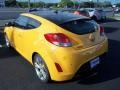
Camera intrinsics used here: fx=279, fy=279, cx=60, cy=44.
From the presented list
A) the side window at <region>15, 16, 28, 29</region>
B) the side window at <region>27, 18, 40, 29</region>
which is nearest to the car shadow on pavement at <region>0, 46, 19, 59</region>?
the side window at <region>15, 16, 28, 29</region>

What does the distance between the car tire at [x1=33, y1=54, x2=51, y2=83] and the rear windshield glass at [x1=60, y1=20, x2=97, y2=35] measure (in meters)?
0.89

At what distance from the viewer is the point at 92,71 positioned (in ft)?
21.3

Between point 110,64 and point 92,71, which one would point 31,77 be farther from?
point 110,64

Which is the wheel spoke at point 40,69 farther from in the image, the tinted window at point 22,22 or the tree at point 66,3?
the tree at point 66,3

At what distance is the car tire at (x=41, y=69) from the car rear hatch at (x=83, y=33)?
0.84 m

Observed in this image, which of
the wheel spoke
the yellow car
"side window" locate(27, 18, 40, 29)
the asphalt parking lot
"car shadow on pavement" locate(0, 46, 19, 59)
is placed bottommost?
the asphalt parking lot

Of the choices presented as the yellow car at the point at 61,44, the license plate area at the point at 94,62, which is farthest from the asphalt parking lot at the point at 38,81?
the license plate area at the point at 94,62

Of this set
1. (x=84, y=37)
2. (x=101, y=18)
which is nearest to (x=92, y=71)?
(x=84, y=37)

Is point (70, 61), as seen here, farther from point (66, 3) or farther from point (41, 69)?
point (66, 3)

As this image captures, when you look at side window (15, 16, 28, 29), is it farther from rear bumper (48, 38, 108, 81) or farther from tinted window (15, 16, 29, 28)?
rear bumper (48, 38, 108, 81)

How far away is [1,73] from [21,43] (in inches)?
36.7

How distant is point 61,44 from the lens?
566 cm

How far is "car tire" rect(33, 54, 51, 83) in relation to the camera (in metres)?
5.95

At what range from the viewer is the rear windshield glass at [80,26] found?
594 cm
